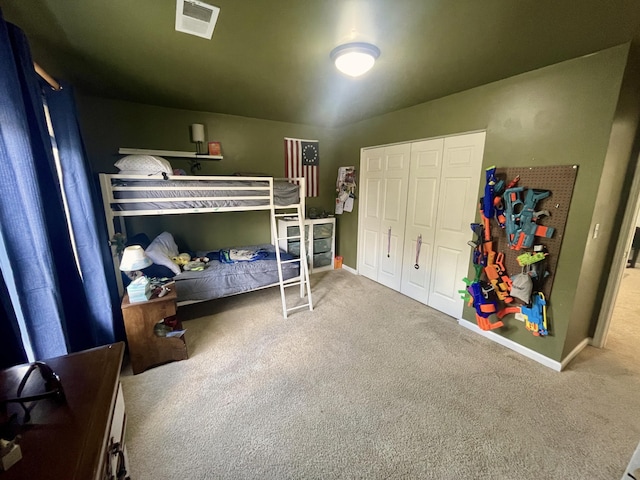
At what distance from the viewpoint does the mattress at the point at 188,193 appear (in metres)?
2.29

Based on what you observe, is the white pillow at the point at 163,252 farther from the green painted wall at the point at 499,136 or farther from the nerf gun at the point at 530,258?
the nerf gun at the point at 530,258

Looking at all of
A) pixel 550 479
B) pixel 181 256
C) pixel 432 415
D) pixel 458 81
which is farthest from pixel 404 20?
pixel 181 256

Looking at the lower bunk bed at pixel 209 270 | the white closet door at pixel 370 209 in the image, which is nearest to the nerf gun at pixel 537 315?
the white closet door at pixel 370 209

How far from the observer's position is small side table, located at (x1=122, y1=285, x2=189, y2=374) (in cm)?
201

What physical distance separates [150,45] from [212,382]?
2.46 metres

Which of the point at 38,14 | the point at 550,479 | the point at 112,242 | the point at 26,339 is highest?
the point at 38,14

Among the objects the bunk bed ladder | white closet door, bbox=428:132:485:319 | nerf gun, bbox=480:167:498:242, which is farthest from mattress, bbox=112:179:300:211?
nerf gun, bbox=480:167:498:242

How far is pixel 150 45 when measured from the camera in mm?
1768

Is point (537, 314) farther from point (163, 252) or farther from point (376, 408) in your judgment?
point (163, 252)

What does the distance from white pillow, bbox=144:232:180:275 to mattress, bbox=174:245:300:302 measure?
0.14 m

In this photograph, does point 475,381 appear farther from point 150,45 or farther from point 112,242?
point 150,45

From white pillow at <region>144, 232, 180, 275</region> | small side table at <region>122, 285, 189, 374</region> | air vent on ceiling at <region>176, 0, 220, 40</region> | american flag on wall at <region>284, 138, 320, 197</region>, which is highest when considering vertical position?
air vent on ceiling at <region>176, 0, 220, 40</region>

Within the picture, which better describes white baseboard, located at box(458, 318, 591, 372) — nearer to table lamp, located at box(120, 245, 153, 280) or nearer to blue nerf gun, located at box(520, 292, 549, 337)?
→ blue nerf gun, located at box(520, 292, 549, 337)

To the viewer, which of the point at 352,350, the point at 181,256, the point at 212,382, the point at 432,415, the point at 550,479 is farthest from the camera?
the point at 181,256
